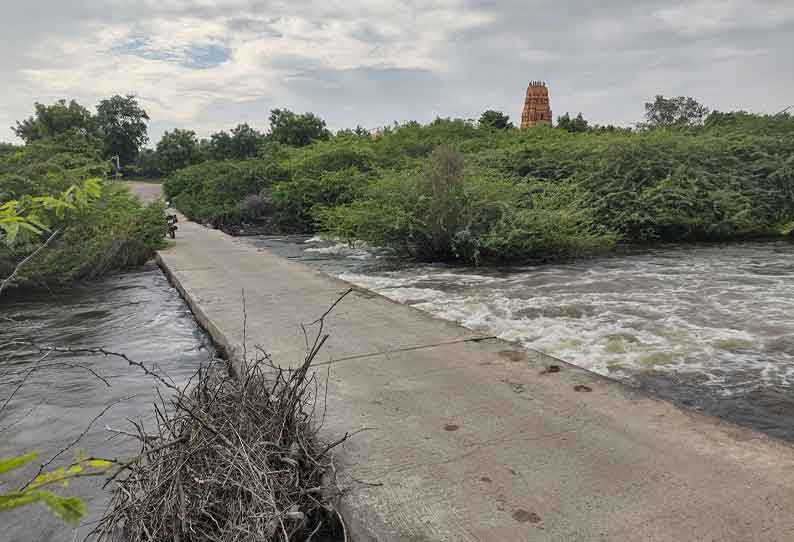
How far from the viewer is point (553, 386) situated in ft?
13.4

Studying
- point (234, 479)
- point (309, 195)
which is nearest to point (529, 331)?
point (234, 479)

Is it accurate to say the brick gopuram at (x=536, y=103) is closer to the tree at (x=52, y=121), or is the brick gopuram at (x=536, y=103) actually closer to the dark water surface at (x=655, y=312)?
the tree at (x=52, y=121)

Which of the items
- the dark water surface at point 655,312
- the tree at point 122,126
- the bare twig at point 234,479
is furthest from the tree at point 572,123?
the tree at point 122,126

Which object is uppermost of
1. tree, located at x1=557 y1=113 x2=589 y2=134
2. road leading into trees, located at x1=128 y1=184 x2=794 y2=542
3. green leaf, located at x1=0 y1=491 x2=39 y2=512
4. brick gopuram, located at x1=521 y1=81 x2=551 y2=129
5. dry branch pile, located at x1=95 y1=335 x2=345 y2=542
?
brick gopuram, located at x1=521 y1=81 x2=551 y2=129

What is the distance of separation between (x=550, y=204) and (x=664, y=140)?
5.94 metres

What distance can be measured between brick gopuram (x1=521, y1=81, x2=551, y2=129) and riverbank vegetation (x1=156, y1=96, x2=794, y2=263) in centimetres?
4865

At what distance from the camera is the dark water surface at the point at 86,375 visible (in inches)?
134

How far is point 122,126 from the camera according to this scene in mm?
65438

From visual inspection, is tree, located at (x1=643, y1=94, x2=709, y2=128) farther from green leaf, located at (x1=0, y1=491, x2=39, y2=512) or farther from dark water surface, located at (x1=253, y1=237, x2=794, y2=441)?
green leaf, located at (x1=0, y1=491, x2=39, y2=512)

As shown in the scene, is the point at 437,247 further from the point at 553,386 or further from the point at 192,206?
the point at 192,206

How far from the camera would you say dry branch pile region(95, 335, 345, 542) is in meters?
2.27

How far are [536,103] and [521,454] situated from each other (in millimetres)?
71843

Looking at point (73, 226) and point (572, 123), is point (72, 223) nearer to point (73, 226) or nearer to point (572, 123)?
point (73, 226)

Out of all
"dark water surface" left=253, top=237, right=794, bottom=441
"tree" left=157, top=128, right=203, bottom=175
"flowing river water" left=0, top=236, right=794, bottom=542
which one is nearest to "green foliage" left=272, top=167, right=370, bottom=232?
"dark water surface" left=253, top=237, right=794, bottom=441
